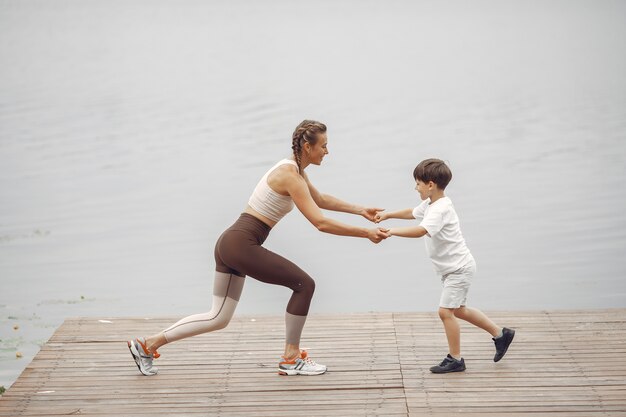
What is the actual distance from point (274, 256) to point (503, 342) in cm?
142

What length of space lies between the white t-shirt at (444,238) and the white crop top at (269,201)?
0.78 meters

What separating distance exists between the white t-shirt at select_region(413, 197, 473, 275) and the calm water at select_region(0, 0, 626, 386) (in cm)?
329

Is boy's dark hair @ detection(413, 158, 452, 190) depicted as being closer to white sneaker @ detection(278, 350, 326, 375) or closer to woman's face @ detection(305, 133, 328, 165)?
woman's face @ detection(305, 133, 328, 165)

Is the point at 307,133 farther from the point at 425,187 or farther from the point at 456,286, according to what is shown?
the point at 456,286

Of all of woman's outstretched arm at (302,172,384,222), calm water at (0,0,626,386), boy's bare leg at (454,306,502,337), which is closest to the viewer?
boy's bare leg at (454,306,502,337)

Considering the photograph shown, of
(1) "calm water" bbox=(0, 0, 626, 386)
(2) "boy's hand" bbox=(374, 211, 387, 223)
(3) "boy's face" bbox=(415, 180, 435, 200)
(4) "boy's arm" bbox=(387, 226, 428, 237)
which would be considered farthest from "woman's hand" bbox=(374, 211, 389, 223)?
(1) "calm water" bbox=(0, 0, 626, 386)

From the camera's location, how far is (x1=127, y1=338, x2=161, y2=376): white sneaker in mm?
6070

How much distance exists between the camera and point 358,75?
29.8 metres

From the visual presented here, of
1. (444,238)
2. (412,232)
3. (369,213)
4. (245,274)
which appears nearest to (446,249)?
(444,238)

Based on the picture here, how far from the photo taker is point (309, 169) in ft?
50.8

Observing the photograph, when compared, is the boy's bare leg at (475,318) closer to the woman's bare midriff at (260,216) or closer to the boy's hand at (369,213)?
the boy's hand at (369,213)

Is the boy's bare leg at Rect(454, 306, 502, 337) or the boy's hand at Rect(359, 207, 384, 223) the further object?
the boy's hand at Rect(359, 207, 384, 223)

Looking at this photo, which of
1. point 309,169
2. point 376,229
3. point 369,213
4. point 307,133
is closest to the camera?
point 307,133

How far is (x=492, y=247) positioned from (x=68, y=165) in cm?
812
